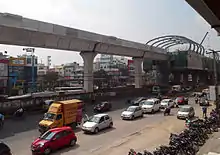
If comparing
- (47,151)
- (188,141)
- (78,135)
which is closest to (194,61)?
(78,135)

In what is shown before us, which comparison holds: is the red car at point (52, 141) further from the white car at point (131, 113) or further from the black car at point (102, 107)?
the black car at point (102, 107)

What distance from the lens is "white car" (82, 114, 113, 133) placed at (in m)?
18.3

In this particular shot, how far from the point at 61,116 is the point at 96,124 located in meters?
2.95

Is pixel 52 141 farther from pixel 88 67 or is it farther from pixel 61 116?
pixel 88 67

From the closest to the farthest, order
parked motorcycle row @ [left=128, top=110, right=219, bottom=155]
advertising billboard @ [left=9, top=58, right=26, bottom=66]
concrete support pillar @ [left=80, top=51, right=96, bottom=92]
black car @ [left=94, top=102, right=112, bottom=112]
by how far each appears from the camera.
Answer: parked motorcycle row @ [left=128, top=110, right=219, bottom=155]
black car @ [left=94, top=102, right=112, bottom=112]
concrete support pillar @ [left=80, top=51, right=96, bottom=92]
advertising billboard @ [left=9, top=58, right=26, bottom=66]

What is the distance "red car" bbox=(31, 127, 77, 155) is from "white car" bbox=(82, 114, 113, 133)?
3189 mm

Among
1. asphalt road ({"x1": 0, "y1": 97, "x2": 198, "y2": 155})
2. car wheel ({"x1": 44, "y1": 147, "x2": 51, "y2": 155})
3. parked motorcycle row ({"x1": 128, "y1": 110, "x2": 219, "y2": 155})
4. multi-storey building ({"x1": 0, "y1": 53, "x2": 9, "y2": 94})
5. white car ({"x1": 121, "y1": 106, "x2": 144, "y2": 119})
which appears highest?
multi-storey building ({"x1": 0, "y1": 53, "x2": 9, "y2": 94})

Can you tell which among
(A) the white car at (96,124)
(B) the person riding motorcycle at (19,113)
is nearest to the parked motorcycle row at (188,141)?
(A) the white car at (96,124)

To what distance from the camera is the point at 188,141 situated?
40.4 ft

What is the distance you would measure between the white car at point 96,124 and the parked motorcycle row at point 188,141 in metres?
6.83

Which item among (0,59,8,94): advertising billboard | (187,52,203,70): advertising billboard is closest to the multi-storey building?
(0,59,8,94): advertising billboard

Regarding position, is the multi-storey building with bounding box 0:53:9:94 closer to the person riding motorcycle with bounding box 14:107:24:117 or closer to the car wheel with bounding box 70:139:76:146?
the person riding motorcycle with bounding box 14:107:24:117

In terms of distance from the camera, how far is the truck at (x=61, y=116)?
18.1 meters

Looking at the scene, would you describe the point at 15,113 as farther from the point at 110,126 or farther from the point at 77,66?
the point at 77,66
